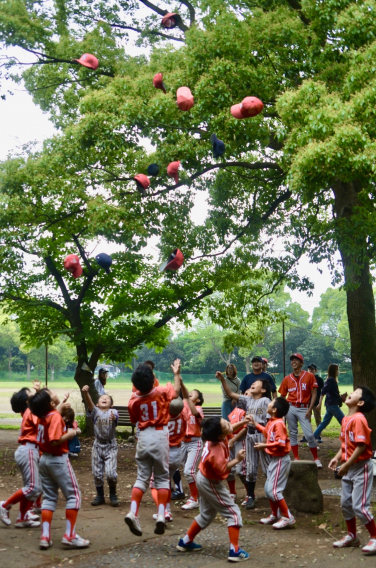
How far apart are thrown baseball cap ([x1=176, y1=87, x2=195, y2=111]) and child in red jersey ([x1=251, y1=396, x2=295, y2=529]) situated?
216 inches

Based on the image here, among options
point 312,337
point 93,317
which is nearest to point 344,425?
point 93,317

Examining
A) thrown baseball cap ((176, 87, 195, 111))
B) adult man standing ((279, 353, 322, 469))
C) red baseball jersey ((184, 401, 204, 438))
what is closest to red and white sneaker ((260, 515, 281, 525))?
red baseball jersey ((184, 401, 204, 438))

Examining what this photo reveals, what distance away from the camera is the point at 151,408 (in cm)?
594

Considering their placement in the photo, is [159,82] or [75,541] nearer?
[75,541]

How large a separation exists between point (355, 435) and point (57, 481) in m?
2.85

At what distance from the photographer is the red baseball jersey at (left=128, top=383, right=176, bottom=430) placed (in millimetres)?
5934

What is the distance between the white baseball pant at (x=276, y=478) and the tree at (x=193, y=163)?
424 centimetres

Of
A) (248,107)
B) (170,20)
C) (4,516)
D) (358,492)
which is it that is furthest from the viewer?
(170,20)

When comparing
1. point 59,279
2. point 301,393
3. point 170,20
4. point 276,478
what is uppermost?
point 170,20

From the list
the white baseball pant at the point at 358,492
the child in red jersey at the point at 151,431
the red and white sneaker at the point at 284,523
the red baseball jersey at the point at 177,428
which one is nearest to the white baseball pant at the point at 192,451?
the red baseball jersey at the point at 177,428

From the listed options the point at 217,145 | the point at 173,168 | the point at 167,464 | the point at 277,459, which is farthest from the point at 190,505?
the point at 173,168

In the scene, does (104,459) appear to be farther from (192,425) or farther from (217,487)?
(217,487)

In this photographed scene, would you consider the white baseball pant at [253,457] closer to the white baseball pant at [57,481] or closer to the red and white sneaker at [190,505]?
the red and white sneaker at [190,505]

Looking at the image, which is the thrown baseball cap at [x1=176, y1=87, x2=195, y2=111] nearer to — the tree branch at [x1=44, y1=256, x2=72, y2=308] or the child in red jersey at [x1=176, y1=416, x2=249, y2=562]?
the child in red jersey at [x1=176, y1=416, x2=249, y2=562]
